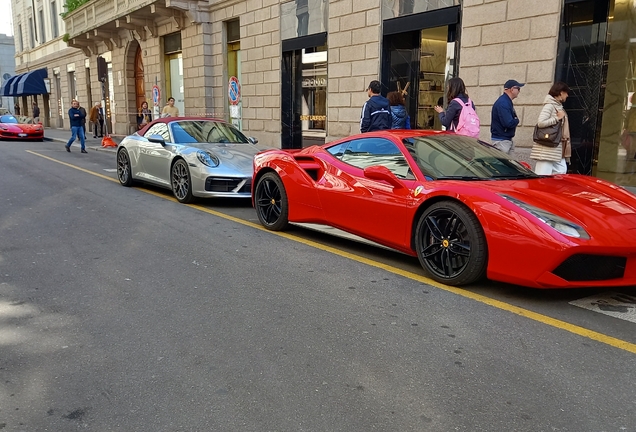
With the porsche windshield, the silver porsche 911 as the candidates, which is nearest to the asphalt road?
the porsche windshield

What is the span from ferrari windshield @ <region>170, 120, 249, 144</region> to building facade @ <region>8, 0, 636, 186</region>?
5065mm

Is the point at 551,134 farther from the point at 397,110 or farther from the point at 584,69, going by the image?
the point at 584,69

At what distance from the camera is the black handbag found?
7035 millimetres

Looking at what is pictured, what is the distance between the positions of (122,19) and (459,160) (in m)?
23.1

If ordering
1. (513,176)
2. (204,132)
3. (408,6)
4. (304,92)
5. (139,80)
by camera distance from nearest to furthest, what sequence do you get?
1. (513,176)
2. (204,132)
3. (408,6)
4. (304,92)
5. (139,80)

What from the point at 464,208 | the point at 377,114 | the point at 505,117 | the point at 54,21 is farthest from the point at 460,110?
the point at 54,21

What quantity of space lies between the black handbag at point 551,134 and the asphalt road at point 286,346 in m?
3.10

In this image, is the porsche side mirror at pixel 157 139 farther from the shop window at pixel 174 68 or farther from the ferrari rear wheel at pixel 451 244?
the shop window at pixel 174 68

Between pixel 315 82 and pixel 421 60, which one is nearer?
pixel 421 60

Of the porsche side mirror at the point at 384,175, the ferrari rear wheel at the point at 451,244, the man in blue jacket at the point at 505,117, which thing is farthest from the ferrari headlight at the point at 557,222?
the man in blue jacket at the point at 505,117

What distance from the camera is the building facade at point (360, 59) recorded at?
9359 millimetres

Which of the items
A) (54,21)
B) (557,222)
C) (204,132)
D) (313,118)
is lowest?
(557,222)

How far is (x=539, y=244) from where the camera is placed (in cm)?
375

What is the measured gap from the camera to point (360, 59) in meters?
13.7
